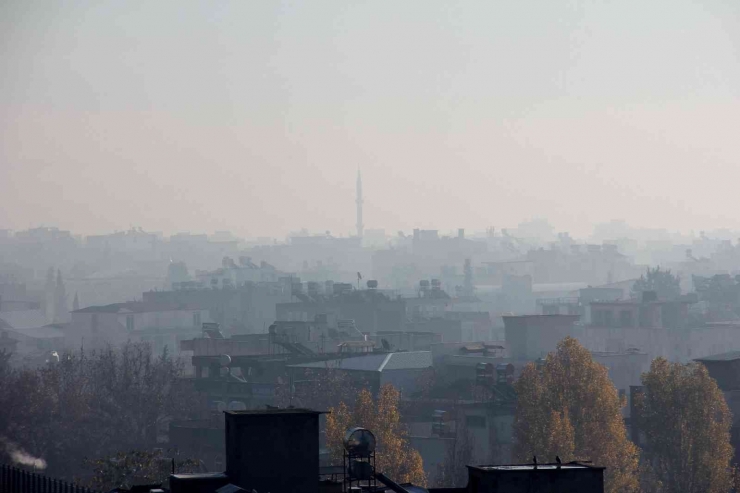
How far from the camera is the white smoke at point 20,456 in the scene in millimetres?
45250

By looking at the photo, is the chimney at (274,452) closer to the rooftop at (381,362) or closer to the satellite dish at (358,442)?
the satellite dish at (358,442)

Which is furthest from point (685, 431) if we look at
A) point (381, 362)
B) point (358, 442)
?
point (358, 442)

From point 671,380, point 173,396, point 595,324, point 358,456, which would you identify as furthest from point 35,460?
point 595,324

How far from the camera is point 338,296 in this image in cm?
Result: 10475

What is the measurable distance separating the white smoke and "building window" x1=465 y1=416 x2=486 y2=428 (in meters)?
14.6

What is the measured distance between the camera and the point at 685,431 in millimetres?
46219

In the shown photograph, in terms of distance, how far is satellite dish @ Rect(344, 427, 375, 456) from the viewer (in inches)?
870

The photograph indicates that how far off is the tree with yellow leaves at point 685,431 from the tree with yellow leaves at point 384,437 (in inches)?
285

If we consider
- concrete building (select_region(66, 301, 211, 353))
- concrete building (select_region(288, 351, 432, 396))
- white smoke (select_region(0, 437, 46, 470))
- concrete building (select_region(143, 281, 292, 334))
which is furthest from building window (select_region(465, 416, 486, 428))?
concrete building (select_region(143, 281, 292, 334))

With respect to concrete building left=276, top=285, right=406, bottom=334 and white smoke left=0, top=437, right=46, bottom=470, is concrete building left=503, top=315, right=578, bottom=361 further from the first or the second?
concrete building left=276, top=285, right=406, bottom=334

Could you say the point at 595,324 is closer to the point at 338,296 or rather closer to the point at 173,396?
the point at 338,296

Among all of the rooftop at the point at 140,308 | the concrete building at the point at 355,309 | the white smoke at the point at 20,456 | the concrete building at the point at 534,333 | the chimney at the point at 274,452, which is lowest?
the white smoke at the point at 20,456

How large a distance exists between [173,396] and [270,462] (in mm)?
40922

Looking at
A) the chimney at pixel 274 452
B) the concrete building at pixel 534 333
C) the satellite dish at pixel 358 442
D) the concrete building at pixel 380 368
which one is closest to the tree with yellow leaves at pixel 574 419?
the concrete building at pixel 380 368
